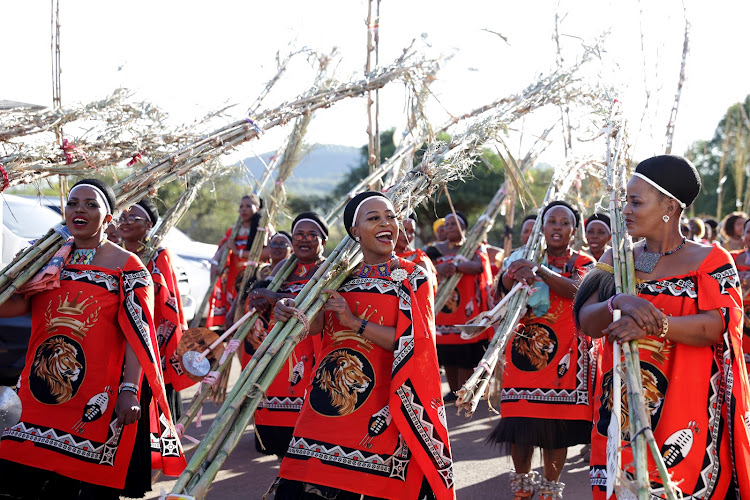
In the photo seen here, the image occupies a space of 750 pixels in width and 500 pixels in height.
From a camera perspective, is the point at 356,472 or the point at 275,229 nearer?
the point at 356,472

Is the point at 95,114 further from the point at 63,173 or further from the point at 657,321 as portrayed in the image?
the point at 657,321

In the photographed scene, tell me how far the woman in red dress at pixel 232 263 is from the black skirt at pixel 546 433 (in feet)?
11.1

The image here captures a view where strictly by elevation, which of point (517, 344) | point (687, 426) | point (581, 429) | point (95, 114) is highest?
point (95, 114)

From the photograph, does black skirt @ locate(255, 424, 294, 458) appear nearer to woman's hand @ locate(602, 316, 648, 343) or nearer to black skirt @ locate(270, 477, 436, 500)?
black skirt @ locate(270, 477, 436, 500)

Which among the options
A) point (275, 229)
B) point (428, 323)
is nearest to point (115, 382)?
point (428, 323)

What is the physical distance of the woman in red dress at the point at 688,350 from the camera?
8.98 ft

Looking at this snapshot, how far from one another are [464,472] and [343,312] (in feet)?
9.36

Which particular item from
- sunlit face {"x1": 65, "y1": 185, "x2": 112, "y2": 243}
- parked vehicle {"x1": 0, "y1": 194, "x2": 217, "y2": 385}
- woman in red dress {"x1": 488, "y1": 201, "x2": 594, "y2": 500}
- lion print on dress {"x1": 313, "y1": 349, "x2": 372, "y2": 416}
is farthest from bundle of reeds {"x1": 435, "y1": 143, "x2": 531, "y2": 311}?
sunlit face {"x1": 65, "y1": 185, "x2": 112, "y2": 243}

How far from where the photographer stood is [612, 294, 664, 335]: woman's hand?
2547mm

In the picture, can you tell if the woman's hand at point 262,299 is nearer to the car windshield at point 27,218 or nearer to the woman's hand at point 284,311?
the woman's hand at point 284,311

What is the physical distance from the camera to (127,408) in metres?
3.48

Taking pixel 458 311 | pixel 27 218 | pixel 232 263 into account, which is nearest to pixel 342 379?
pixel 232 263

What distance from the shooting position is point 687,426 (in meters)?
2.76

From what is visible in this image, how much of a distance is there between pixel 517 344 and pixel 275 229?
7.99 ft
